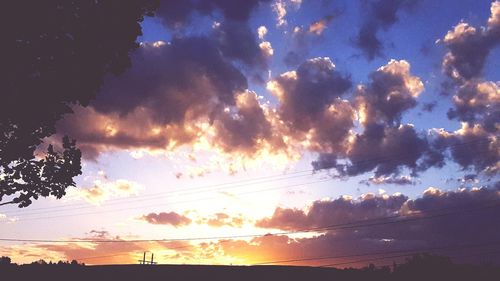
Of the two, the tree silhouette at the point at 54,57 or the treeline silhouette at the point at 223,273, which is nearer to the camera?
the tree silhouette at the point at 54,57

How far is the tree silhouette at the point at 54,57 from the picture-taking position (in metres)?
9.59

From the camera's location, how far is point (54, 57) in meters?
10.3

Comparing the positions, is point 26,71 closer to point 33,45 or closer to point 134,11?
point 33,45

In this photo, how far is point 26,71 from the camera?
9914 millimetres

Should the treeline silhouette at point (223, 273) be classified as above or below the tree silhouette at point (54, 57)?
below

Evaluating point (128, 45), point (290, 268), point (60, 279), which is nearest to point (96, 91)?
point (128, 45)

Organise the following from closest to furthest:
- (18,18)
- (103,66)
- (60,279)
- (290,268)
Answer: (18,18) → (103,66) → (60,279) → (290,268)

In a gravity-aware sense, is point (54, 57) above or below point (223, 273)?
above

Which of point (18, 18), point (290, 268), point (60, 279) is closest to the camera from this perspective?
point (18, 18)

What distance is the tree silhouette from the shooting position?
9.59 meters

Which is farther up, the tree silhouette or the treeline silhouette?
the tree silhouette

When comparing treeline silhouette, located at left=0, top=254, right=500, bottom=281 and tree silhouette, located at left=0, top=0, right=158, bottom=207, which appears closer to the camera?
tree silhouette, located at left=0, top=0, right=158, bottom=207

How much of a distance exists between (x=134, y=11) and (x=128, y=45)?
2.70ft

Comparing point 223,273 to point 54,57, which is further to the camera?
point 223,273
